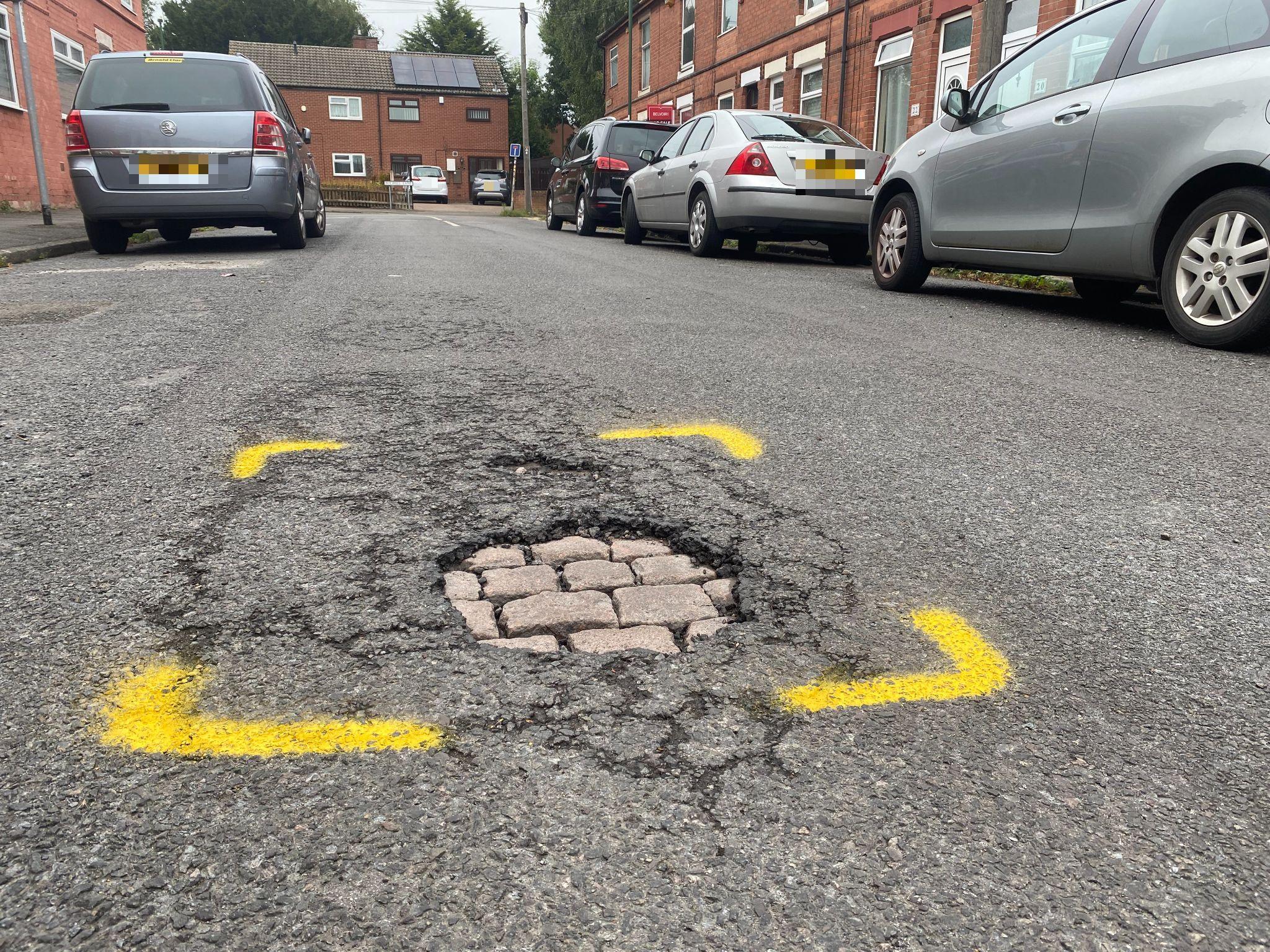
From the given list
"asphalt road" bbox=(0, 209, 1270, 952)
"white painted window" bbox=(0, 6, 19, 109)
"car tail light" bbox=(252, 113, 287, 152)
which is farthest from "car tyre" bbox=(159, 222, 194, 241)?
"white painted window" bbox=(0, 6, 19, 109)

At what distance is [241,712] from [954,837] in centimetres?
111

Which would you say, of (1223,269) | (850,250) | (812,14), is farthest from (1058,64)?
(812,14)

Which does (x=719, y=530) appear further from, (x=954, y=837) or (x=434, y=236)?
(x=434, y=236)

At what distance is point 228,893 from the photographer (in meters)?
1.24

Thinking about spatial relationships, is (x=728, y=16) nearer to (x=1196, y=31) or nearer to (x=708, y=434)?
(x=1196, y=31)

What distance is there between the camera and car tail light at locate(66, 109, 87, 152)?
8516mm

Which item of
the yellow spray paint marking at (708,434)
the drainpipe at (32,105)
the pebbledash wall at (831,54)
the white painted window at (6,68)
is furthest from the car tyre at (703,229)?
the white painted window at (6,68)

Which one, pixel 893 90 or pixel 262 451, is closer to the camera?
pixel 262 451

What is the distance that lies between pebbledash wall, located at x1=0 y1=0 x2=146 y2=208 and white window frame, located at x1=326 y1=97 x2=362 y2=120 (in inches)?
1145

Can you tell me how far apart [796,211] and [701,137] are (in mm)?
2014

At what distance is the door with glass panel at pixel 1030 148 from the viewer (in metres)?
5.67

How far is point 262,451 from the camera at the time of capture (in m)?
3.05

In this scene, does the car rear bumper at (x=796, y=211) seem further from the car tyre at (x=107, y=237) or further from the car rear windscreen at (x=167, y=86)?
the car tyre at (x=107, y=237)

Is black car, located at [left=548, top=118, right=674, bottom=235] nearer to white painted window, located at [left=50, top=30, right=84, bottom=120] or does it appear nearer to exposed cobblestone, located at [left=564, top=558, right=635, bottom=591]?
white painted window, located at [left=50, top=30, right=84, bottom=120]
